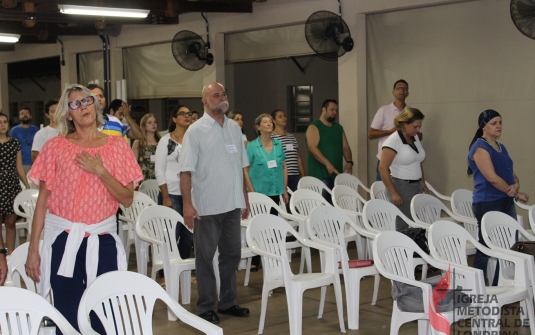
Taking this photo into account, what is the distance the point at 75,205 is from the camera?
3.30 meters

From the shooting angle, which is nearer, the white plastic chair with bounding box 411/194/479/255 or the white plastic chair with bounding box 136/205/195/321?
the white plastic chair with bounding box 136/205/195/321

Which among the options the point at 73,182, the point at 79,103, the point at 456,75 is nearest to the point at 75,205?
the point at 73,182

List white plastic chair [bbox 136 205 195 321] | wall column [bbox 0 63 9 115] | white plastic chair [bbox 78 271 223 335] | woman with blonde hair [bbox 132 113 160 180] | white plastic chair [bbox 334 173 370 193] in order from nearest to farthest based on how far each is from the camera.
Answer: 1. white plastic chair [bbox 78 271 223 335]
2. white plastic chair [bbox 136 205 195 321]
3. woman with blonde hair [bbox 132 113 160 180]
4. white plastic chair [bbox 334 173 370 193]
5. wall column [bbox 0 63 9 115]

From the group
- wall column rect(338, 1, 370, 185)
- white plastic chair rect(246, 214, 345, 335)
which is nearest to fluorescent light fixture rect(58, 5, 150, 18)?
wall column rect(338, 1, 370, 185)

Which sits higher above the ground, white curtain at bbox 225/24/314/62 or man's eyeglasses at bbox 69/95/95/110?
white curtain at bbox 225/24/314/62

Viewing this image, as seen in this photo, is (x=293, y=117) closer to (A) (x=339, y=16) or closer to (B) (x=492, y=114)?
(A) (x=339, y=16)

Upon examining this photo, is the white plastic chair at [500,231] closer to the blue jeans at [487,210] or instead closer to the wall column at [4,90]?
the blue jeans at [487,210]

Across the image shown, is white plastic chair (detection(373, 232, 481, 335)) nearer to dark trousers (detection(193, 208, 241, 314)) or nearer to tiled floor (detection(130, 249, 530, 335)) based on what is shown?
tiled floor (detection(130, 249, 530, 335))

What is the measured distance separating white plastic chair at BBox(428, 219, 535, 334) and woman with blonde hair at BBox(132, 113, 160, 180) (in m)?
3.65

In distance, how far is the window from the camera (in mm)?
14039

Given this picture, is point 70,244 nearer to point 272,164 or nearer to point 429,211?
point 272,164

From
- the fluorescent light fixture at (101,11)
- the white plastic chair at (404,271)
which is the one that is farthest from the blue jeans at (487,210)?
the fluorescent light fixture at (101,11)

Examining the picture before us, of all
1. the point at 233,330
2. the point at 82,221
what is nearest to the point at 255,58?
the point at 233,330

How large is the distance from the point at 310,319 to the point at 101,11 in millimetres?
5989
